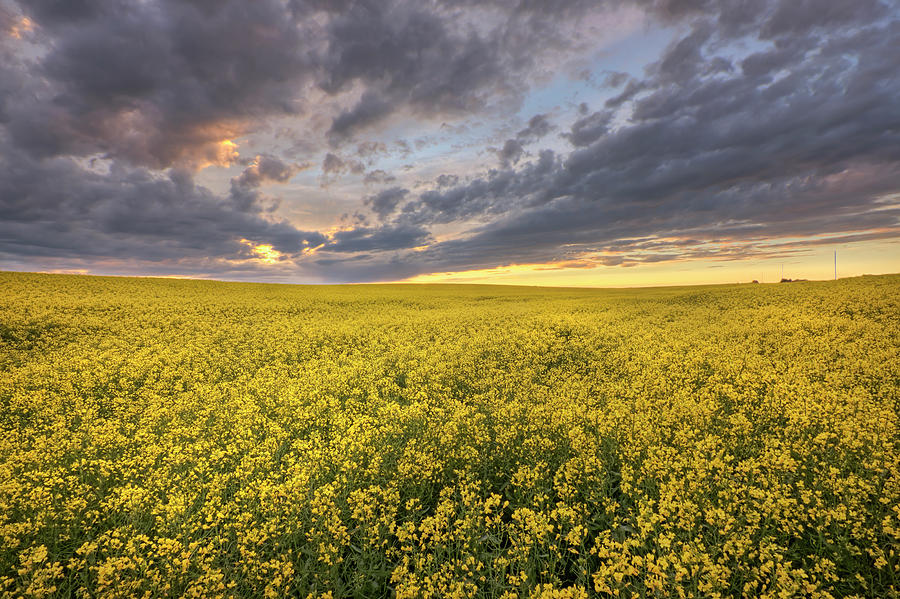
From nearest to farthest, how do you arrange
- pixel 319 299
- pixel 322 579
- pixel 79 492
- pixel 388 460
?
1. pixel 322 579
2. pixel 79 492
3. pixel 388 460
4. pixel 319 299

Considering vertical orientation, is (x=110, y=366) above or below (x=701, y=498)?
above

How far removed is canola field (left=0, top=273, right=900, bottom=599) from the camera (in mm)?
4879

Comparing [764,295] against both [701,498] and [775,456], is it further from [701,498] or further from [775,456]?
[701,498]

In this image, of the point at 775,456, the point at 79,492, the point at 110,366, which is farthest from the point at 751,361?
the point at 110,366

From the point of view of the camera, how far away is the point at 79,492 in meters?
6.26

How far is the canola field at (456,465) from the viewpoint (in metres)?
4.88

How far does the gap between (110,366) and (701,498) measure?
18.1 m

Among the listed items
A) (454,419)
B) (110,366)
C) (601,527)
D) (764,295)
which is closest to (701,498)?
(601,527)

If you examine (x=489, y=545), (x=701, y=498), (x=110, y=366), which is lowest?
(x=489, y=545)

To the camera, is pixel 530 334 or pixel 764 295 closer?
pixel 530 334

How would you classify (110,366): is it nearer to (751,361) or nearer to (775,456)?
(775,456)

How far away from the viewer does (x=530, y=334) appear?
778 inches

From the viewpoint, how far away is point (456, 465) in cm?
773

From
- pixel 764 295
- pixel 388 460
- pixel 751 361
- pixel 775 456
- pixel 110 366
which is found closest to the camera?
pixel 775 456
